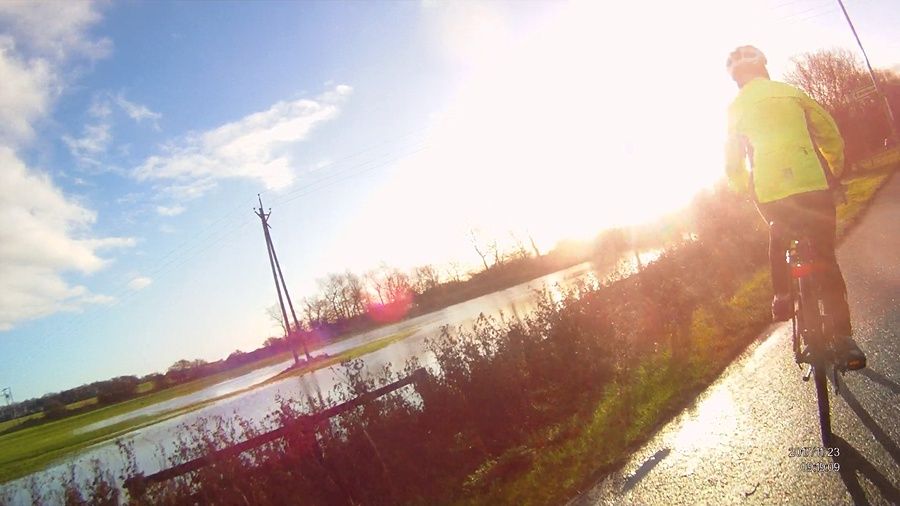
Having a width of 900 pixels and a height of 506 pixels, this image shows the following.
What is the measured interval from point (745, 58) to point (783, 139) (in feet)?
2.81

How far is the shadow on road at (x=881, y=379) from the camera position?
4160 millimetres

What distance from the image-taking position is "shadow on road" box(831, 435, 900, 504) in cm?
287

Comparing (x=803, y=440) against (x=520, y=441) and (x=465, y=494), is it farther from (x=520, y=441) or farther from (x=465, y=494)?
(x=520, y=441)

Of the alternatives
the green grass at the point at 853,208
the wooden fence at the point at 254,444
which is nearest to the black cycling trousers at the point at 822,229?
the wooden fence at the point at 254,444

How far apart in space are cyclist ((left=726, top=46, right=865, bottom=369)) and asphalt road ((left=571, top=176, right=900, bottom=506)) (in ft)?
1.92

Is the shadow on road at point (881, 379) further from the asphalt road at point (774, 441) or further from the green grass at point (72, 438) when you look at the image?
the green grass at point (72, 438)

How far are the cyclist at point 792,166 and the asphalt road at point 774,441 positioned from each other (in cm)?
58

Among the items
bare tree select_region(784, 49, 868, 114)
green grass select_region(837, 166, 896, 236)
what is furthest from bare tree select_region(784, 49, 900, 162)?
green grass select_region(837, 166, 896, 236)

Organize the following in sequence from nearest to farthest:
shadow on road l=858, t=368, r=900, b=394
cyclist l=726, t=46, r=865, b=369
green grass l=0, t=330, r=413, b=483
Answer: cyclist l=726, t=46, r=865, b=369 < shadow on road l=858, t=368, r=900, b=394 < green grass l=0, t=330, r=413, b=483

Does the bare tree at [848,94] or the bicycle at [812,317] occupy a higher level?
the bare tree at [848,94]

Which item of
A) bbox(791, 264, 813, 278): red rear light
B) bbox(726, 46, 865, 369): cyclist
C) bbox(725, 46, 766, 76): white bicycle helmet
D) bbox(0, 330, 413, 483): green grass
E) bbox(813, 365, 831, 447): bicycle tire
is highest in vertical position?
bbox(725, 46, 766, 76): white bicycle helmet

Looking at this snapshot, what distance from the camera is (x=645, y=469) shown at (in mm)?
4379

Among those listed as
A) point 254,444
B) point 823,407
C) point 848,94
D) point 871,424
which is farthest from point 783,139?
point 848,94

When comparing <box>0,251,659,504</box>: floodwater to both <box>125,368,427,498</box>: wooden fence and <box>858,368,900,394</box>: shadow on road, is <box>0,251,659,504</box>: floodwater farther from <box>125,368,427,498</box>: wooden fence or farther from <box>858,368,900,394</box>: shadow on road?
<box>858,368,900,394</box>: shadow on road
